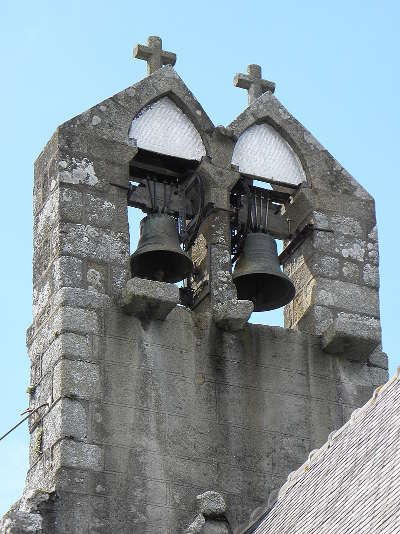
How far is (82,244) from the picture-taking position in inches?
585

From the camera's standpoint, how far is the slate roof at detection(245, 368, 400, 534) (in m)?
11.7

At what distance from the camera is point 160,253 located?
1535cm

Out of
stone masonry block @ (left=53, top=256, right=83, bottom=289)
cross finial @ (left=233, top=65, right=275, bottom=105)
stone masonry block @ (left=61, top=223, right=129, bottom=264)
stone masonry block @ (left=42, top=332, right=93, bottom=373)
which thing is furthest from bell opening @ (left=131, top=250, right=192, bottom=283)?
cross finial @ (left=233, top=65, right=275, bottom=105)

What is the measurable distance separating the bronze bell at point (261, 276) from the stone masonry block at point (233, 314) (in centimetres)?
66

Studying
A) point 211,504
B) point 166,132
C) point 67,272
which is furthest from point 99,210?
point 211,504

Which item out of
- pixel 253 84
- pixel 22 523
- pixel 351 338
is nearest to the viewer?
pixel 22 523

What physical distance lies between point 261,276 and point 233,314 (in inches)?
34.6

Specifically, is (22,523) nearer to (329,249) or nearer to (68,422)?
(68,422)

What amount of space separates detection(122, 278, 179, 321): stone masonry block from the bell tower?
2 cm

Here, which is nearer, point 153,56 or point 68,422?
point 68,422

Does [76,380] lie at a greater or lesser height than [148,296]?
lesser

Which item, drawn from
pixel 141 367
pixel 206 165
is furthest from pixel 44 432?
pixel 206 165

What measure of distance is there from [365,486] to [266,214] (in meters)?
4.31

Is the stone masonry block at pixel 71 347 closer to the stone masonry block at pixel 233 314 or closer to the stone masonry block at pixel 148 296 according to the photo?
the stone masonry block at pixel 148 296
